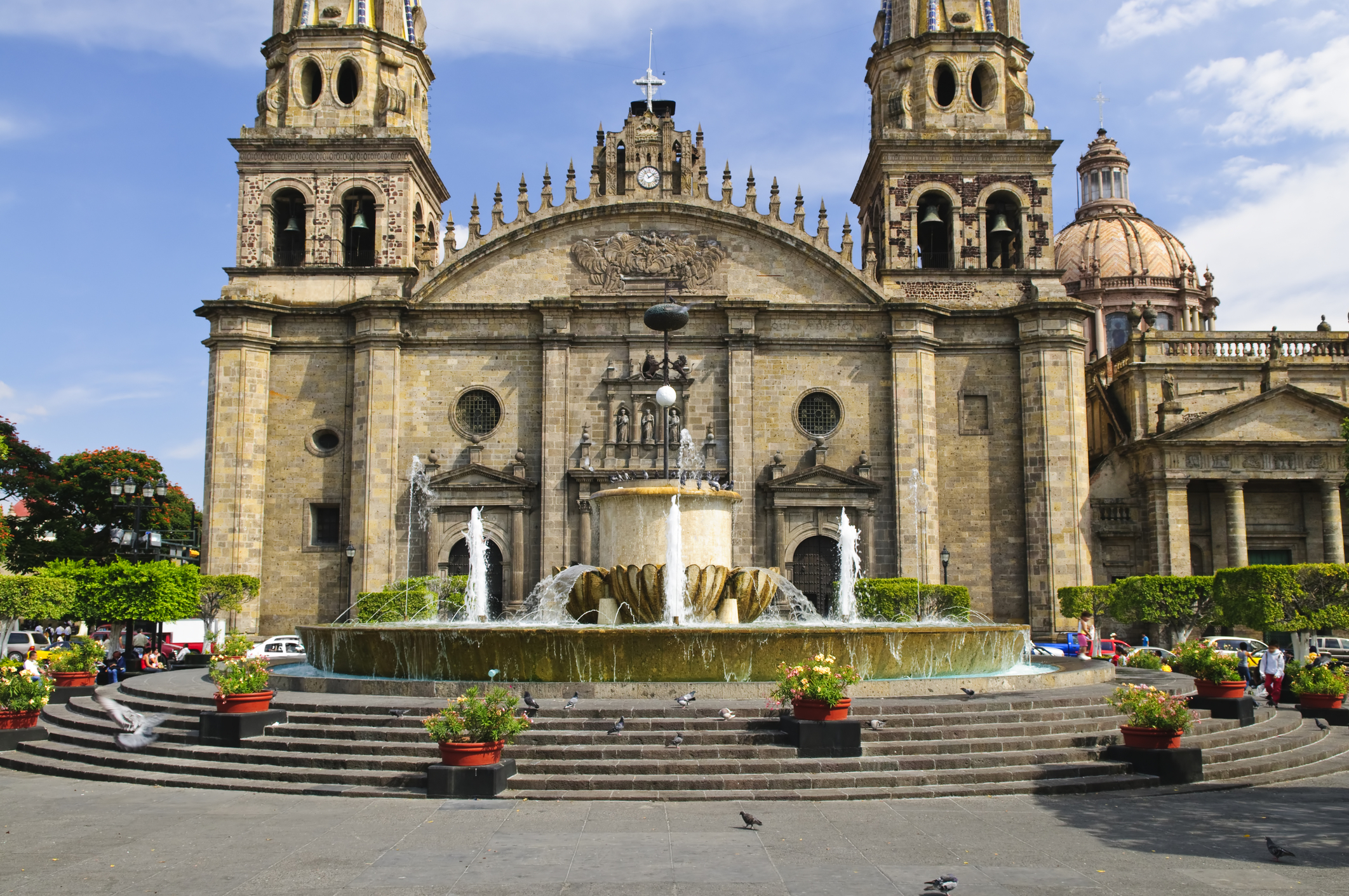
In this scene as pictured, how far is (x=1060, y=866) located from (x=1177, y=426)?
3158 cm

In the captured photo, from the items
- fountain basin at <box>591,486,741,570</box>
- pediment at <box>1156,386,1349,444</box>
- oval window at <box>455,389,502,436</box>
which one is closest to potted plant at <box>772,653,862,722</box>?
fountain basin at <box>591,486,741,570</box>

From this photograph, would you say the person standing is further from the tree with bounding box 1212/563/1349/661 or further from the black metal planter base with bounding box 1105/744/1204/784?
the black metal planter base with bounding box 1105/744/1204/784

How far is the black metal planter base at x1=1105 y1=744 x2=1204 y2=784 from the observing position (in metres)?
12.3

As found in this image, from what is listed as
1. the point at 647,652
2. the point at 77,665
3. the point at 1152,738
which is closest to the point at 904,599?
the point at 647,652

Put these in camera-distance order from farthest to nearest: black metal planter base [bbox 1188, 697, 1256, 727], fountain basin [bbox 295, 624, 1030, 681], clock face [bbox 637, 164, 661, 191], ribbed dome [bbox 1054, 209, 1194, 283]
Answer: ribbed dome [bbox 1054, 209, 1194, 283] → clock face [bbox 637, 164, 661, 191] → black metal planter base [bbox 1188, 697, 1256, 727] → fountain basin [bbox 295, 624, 1030, 681]

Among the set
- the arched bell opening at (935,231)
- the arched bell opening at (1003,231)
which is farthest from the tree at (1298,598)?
the arched bell opening at (935,231)

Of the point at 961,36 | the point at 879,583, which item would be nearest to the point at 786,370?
the point at 879,583

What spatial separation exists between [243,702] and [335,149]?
26.9 m

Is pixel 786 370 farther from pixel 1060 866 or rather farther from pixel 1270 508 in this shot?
pixel 1060 866

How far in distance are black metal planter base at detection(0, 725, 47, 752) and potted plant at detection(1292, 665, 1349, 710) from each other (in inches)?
747

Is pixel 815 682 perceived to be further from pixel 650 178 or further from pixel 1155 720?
pixel 650 178

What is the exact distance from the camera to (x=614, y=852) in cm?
929

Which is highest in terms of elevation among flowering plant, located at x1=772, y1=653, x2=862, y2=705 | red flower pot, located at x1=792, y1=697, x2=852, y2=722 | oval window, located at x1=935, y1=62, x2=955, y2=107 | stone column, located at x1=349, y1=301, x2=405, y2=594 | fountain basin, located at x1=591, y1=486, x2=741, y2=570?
oval window, located at x1=935, y1=62, x2=955, y2=107

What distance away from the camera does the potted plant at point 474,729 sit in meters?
11.4
